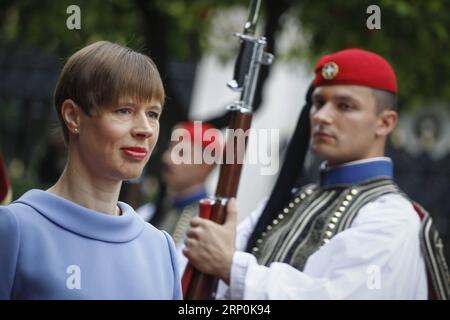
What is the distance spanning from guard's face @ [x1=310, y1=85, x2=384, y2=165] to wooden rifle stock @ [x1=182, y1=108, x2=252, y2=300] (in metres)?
0.37

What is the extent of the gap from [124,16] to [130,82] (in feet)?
19.4

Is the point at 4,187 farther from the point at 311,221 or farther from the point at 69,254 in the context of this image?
the point at 69,254

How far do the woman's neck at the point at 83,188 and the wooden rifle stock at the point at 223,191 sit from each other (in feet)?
4.94

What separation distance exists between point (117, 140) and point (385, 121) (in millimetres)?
2180

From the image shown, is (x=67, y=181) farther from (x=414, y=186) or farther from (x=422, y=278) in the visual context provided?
(x=414, y=186)

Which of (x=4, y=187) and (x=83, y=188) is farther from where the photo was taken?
(x=4, y=187)

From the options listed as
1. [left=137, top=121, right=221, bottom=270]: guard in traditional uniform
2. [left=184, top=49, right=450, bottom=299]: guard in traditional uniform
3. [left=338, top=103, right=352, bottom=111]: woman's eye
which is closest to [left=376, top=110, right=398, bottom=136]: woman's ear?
[left=184, top=49, right=450, bottom=299]: guard in traditional uniform

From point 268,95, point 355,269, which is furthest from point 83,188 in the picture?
point 268,95

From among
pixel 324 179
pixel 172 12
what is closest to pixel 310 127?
pixel 324 179

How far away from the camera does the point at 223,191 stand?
4082 millimetres

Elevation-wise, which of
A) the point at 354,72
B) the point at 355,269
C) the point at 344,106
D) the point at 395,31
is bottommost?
the point at 355,269

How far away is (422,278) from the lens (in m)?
4.20
